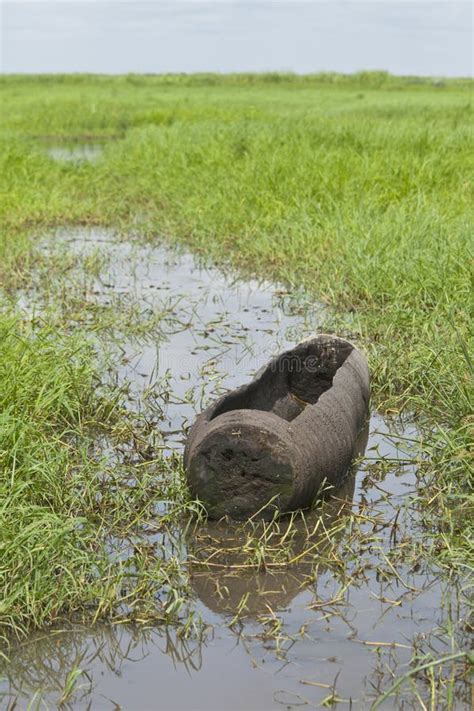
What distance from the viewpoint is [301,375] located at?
5598 millimetres

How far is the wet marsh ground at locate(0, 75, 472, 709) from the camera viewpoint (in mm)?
3283

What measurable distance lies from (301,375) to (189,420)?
2.20ft

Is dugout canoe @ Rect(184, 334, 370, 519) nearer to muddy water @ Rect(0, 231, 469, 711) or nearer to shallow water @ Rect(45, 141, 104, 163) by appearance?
muddy water @ Rect(0, 231, 469, 711)

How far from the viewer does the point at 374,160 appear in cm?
1095

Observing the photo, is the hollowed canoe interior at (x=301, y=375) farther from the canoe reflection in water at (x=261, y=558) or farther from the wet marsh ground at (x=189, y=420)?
the canoe reflection in water at (x=261, y=558)

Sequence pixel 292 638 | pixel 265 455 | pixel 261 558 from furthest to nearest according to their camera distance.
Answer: pixel 265 455, pixel 261 558, pixel 292 638

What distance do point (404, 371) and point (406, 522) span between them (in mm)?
1715

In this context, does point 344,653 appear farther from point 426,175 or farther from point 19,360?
point 426,175

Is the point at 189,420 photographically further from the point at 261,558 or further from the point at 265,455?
the point at 261,558

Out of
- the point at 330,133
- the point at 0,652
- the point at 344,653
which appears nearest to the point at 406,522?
the point at 344,653

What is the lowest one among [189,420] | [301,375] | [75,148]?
[75,148]

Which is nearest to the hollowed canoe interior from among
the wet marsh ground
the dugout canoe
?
the wet marsh ground

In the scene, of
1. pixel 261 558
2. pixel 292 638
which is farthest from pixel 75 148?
pixel 292 638

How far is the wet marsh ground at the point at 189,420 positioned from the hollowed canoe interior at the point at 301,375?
16.0 inches
